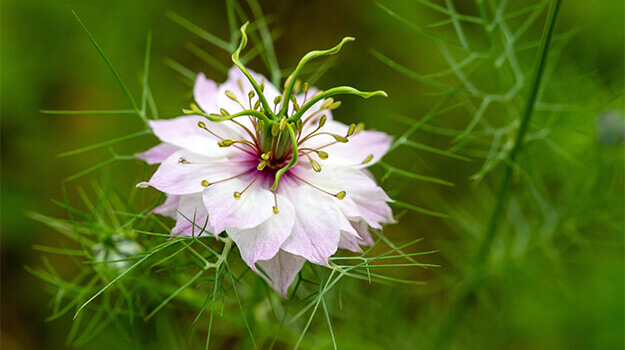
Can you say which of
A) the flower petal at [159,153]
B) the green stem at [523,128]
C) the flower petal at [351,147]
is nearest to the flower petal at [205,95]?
the flower petal at [159,153]

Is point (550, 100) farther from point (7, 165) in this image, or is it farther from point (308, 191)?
Answer: point (7, 165)

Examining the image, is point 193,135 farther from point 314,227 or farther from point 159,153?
point 314,227

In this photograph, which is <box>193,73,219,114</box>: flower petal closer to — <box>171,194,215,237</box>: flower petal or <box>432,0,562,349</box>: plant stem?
<box>171,194,215,237</box>: flower petal

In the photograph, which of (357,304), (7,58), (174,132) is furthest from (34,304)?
(174,132)

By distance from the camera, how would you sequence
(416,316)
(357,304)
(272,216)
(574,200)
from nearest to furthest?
(272,216), (574,200), (357,304), (416,316)

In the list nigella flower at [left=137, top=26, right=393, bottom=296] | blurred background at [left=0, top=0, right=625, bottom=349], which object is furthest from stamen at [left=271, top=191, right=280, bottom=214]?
blurred background at [left=0, top=0, right=625, bottom=349]

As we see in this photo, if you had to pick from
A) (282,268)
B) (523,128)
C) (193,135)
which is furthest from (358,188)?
(523,128)
